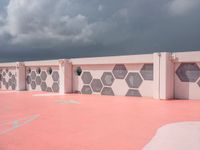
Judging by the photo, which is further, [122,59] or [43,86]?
[43,86]

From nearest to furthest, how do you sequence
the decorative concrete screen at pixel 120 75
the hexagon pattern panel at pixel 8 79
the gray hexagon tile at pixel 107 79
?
the decorative concrete screen at pixel 120 75 < the gray hexagon tile at pixel 107 79 < the hexagon pattern panel at pixel 8 79

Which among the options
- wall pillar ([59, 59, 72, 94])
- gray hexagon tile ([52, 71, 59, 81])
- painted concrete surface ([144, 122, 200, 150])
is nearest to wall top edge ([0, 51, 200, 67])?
wall pillar ([59, 59, 72, 94])

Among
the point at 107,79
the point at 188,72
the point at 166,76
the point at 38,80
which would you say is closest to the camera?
the point at 188,72

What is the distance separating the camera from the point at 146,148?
2.85 meters

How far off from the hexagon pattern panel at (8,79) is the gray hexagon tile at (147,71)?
35.4ft

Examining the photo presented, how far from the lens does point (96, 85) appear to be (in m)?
11.1

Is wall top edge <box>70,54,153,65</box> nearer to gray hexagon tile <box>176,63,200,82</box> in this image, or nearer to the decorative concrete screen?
the decorative concrete screen

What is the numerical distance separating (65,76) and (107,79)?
2.63 m

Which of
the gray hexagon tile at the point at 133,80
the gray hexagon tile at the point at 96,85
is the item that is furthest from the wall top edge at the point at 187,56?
the gray hexagon tile at the point at 96,85

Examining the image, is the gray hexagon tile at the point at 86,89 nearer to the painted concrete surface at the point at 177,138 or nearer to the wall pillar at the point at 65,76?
the wall pillar at the point at 65,76

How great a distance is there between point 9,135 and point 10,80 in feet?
47.1

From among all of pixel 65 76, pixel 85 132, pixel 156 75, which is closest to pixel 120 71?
pixel 156 75

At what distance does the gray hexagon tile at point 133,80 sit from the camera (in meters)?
9.41

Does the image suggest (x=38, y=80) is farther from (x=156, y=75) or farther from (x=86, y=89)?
(x=156, y=75)
